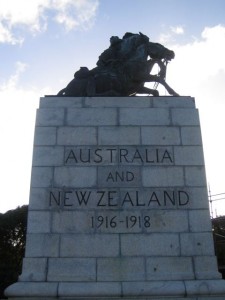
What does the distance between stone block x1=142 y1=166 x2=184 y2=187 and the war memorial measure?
21 mm

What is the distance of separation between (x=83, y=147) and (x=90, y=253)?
2.31m

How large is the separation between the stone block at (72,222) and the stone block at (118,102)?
106 inches

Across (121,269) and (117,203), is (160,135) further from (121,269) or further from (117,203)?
(121,269)

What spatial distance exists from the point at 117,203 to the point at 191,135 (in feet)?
7.64

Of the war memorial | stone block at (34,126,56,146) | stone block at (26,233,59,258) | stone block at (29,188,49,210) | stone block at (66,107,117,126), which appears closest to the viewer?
the war memorial

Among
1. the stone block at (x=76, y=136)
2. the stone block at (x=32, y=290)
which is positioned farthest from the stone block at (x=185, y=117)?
the stone block at (x=32, y=290)

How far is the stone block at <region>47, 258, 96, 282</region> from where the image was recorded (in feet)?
23.4

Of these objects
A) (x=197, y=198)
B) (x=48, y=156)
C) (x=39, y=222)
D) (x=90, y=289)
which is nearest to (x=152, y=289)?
(x=90, y=289)

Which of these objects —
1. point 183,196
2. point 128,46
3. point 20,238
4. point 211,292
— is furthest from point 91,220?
point 20,238

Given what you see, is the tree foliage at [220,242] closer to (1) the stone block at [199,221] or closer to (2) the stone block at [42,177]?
(1) the stone block at [199,221]

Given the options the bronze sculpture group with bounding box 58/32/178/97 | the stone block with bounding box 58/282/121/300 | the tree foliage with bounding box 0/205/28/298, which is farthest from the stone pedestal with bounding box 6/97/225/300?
the tree foliage with bounding box 0/205/28/298

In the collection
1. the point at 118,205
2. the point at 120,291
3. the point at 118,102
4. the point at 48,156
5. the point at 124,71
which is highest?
the point at 124,71

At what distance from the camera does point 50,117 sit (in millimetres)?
8852

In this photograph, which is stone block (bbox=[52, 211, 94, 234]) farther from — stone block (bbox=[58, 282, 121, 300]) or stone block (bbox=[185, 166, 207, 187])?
stone block (bbox=[185, 166, 207, 187])
